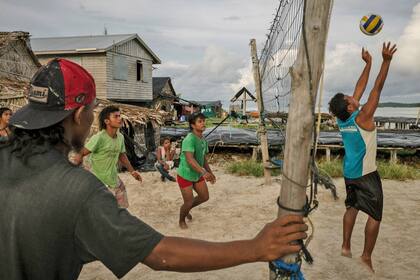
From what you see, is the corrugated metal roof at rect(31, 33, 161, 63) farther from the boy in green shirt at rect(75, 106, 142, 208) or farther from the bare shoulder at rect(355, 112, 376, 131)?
the bare shoulder at rect(355, 112, 376, 131)

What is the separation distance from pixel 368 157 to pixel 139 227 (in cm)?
325

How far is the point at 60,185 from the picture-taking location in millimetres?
1195

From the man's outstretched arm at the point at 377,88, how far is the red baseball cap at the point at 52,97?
9.07ft

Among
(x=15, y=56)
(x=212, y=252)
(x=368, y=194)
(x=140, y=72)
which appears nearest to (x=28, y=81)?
(x=15, y=56)

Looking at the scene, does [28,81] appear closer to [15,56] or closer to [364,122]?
[15,56]

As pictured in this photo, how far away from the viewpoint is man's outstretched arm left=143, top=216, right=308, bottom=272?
1183mm

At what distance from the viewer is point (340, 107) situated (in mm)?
3828

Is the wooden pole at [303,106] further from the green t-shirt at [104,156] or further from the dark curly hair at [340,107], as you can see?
the green t-shirt at [104,156]

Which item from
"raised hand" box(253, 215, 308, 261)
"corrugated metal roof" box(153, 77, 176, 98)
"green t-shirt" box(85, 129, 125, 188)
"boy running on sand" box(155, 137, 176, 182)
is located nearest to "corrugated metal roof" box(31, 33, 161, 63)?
"corrugated metal roof" box(153, 77, 176, 98)

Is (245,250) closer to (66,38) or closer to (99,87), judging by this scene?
(99,87)

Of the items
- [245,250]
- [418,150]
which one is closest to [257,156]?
[418,150]

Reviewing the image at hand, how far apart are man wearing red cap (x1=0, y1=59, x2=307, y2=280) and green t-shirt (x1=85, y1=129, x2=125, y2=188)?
3.24 metres

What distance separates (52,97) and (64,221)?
461 mm

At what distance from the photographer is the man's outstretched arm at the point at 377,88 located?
3.16 meters
